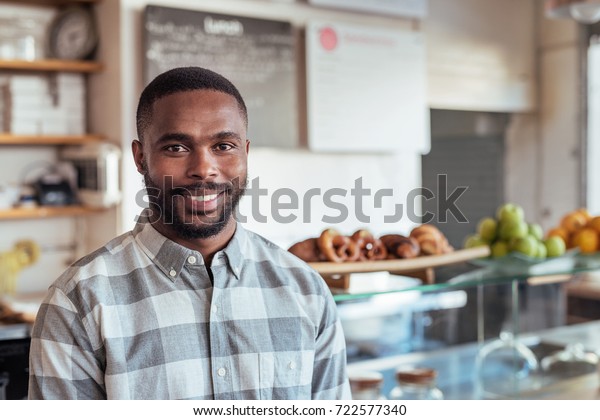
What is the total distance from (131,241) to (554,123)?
11.3 ft

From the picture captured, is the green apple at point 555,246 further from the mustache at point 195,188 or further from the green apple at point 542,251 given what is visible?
the mustache at point 195,188

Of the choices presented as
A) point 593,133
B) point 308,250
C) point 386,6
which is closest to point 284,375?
point 308,250

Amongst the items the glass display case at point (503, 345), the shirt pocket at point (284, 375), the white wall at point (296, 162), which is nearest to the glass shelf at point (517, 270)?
the glass display case at point (503, 345)

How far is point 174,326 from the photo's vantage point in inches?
26.2

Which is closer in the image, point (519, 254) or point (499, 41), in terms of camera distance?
point (519, 254)

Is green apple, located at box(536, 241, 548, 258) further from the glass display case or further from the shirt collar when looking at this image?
the shirt collar

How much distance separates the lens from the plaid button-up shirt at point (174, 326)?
638 mm

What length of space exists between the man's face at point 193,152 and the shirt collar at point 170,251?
0.14 ft

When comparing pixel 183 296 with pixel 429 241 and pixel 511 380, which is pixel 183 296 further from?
pixel 511 380

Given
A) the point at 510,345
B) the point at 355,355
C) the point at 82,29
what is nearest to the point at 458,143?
the point at 355,355

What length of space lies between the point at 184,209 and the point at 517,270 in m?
0.82

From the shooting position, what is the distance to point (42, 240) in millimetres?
2795

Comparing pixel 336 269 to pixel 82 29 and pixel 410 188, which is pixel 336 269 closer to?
pixel 82 29

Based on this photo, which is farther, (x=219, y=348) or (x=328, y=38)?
(x=328, y=38)
